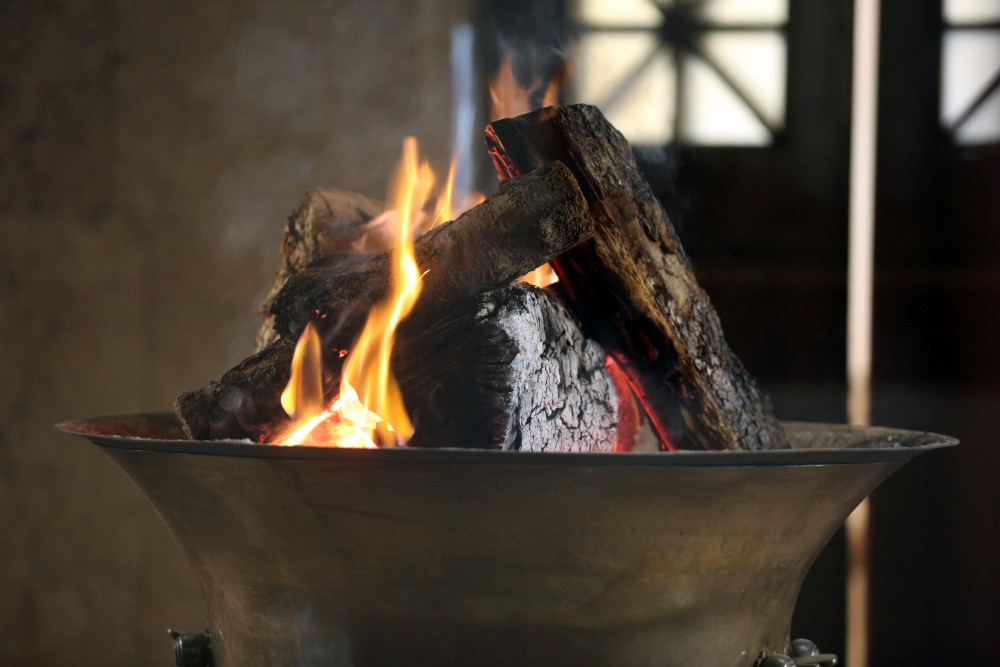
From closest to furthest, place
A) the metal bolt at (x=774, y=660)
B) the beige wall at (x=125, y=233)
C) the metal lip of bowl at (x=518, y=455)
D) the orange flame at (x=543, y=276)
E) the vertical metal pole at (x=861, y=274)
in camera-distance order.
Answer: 1. the metal lip of bowl at (x=518, y=455)
2. the metal bolt at (x=774, y=660)
3. the orange flame at (x=543, y=276)
4. the beige wall at (x=125, y=233)
5. the vertical metal pole at (x=861, y=274)

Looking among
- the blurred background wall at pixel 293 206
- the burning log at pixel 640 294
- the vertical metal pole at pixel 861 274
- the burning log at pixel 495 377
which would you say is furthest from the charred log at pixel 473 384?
the vertical metal pole at pixel 861 274

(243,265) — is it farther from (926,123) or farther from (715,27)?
(926,123)

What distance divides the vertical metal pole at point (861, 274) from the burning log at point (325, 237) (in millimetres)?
1275

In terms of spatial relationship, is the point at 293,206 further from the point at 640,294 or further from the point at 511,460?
the point at 511,460

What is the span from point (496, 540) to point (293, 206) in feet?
4.66

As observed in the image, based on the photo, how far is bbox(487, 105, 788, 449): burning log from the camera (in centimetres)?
116

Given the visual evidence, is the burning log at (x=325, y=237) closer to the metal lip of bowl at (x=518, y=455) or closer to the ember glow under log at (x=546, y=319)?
the ember glow under log at (x=546, y=319)

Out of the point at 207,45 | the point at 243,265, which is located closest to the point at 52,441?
the point at 243,265

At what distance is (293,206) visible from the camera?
2096mm

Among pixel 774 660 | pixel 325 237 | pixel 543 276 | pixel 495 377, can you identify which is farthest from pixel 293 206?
pixel 774 660

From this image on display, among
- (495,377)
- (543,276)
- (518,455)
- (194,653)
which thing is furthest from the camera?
(543,276)

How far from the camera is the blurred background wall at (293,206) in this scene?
80.7 inches

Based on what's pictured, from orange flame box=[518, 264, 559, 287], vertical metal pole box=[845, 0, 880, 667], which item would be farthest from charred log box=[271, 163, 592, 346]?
vertical metal pole box=[845, 0, 880, 667]

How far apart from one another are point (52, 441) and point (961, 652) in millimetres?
2198
